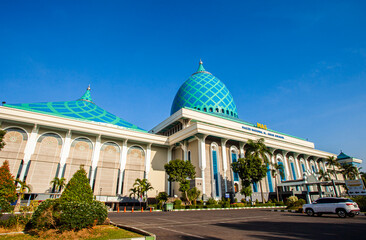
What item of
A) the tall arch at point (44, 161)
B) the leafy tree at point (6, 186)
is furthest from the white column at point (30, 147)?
the leafy tree at point (6, 186)

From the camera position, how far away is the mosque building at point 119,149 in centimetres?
3048

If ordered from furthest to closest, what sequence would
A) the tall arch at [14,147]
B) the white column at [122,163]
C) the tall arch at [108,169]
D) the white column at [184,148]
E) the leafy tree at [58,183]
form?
the white column at [184,148], the white column at [122,163], the tall arch at [108,169], the leafy tree at [58,183], the tall arch at [14,147]

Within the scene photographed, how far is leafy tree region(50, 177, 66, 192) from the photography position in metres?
29.6

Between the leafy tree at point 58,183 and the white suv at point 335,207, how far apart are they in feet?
95.9

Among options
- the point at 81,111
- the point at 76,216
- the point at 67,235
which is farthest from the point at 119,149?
the point at 67,235

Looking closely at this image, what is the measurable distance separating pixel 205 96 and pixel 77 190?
133 feet

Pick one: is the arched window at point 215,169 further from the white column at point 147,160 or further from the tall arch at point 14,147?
the tall arch at point 14,147

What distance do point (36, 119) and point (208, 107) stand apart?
31469 mm

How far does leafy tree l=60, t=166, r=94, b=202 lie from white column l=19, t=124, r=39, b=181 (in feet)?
79.9

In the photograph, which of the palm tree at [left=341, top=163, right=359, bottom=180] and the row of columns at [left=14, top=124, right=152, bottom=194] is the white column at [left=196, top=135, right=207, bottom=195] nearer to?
the row of columns at [left=14, top=124, right=152, bottom=194]

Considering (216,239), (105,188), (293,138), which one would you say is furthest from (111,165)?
(293,138)

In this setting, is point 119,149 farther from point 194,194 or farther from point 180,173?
point 194,194

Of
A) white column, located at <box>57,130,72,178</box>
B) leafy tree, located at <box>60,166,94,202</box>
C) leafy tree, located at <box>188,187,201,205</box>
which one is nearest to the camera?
leafy tree, located at <box>60,166,94,202</box>

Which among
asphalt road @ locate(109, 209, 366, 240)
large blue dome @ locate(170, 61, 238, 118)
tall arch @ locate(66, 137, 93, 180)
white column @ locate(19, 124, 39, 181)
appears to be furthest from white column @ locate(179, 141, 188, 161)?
asphalt road @ locate(109, 209, 366, 240)
